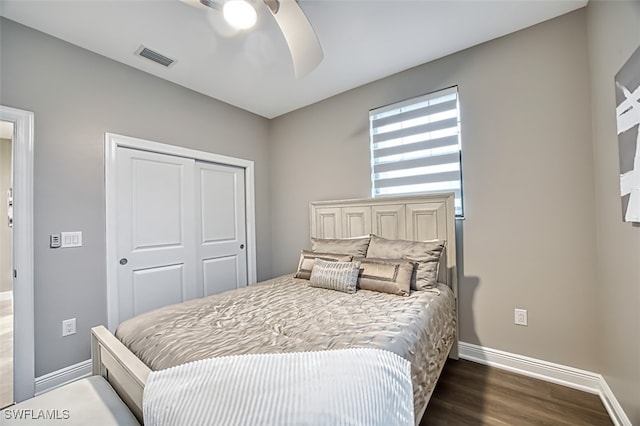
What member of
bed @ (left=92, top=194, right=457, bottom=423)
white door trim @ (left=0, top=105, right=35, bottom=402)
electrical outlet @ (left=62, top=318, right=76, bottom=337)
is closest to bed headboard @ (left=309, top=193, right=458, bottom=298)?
bed @ (left=92, top=194, right=457, bottom=423)

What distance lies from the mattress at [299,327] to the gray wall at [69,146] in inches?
43.5

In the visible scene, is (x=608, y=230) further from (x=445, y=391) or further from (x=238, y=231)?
(x=238, y=231)

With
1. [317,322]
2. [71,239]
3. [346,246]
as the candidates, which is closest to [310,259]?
[346,246]

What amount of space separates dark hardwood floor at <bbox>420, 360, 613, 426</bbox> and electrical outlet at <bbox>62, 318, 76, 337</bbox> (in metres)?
2.72

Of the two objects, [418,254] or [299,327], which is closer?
[299,327]

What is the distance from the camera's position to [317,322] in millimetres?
1521

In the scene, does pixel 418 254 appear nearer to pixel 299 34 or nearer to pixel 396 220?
pixel 396 220

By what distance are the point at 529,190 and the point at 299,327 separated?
6.82 ft

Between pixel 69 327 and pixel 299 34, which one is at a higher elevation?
pixel 299 34

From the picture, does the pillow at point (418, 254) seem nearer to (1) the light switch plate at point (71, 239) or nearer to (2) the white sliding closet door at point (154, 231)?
(2) the white sliding closet door at point (154, 231)

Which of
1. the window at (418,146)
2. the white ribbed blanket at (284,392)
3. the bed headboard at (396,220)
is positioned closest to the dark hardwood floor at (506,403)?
the bed headboard at (396,220)

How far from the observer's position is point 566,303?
2023 mm

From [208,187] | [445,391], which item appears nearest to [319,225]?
[208,187]

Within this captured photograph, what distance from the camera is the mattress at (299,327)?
1.23 meters
